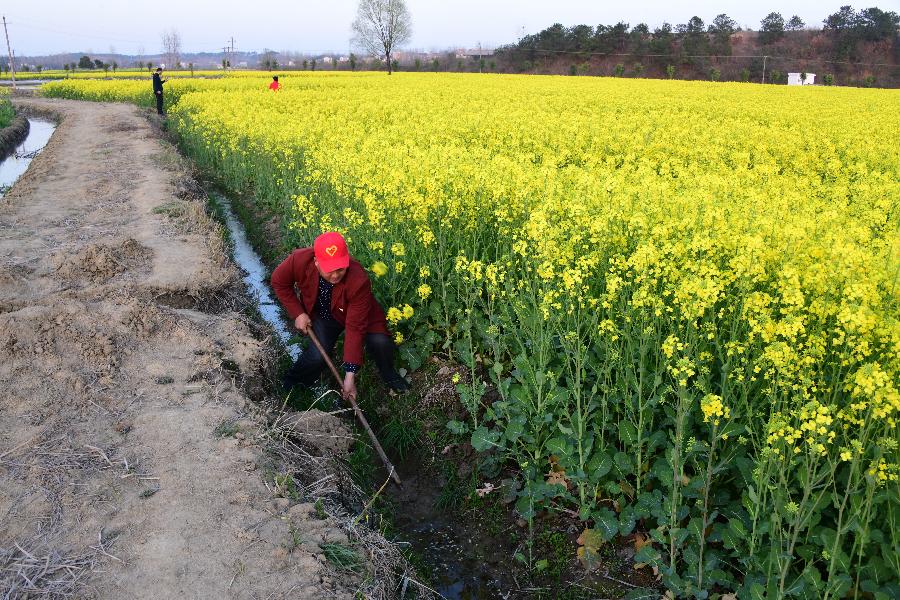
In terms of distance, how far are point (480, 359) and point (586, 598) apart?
2.32 metres

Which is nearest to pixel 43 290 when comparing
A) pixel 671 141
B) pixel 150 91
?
pixel 671 141

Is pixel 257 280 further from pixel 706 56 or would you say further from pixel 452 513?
pixel 706 56

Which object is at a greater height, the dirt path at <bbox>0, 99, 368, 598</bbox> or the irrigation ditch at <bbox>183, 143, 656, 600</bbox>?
the dirt path at <bbox>0, 99, 368, 598</bbox>

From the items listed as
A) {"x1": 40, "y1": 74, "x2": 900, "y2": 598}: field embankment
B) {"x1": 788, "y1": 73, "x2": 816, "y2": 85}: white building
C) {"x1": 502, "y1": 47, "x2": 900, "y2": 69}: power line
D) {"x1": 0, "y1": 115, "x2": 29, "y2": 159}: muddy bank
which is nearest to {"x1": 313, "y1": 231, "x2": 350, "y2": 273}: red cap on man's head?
{"x1": 40, "y1": 74, "x2": 900, "y2": 598}: field embankment

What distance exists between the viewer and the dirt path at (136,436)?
137 inches

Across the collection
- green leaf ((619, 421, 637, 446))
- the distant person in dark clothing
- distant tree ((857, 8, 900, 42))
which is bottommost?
green leaf ((619, 421, 637, 446))

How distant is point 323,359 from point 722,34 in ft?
226

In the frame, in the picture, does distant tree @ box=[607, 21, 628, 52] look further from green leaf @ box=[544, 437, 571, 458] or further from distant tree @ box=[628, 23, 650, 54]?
green leaf @ box=[544, 437, 571, 458]

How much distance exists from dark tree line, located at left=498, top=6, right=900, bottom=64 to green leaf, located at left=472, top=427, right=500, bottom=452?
63.6m

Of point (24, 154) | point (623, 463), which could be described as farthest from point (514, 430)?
point (24, 154)

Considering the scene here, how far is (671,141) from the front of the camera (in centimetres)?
1226

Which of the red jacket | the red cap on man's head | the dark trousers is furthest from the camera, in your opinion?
the dark trousers

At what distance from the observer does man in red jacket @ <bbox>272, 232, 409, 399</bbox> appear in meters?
5.46

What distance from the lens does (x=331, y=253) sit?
5398 millimetres
